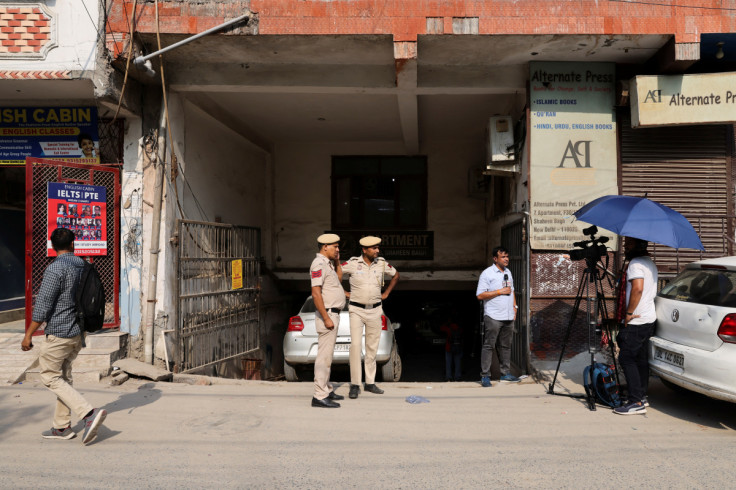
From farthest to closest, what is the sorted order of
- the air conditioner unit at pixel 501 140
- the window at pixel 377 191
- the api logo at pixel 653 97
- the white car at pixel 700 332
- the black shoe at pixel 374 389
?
the window at pixel 377 191, the air conditioner unit at pixel 501 140, the api logo at pixel 653 97, the black shoe at pixel 374 389, the white car at pixel 700 332

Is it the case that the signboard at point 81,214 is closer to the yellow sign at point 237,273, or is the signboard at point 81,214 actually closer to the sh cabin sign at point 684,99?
the yellow sign at point 237,273

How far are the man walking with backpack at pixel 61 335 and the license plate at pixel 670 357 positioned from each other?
5.03 metres

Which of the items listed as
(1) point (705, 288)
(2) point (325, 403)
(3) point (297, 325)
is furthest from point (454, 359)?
(1) point (705, 288)

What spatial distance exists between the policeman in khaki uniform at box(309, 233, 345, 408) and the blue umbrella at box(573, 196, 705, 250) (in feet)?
8.71

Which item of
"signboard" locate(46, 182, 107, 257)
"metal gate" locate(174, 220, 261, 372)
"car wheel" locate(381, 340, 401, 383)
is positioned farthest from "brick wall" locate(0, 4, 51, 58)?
"car wheel" locate(381, 340, 401, 383)

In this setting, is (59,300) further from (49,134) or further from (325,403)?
(49,134)

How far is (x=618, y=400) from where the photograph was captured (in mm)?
5637

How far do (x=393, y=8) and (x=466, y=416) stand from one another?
4.81m

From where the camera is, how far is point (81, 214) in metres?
7.50

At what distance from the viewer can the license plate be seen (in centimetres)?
509

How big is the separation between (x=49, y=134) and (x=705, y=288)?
8586 mm

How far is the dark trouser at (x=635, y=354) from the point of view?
5.37 metres


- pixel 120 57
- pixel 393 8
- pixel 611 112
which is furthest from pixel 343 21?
pixel 611 112

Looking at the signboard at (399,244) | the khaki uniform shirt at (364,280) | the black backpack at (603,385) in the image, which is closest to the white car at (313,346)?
the khaki uniform shirt at (364,280)
